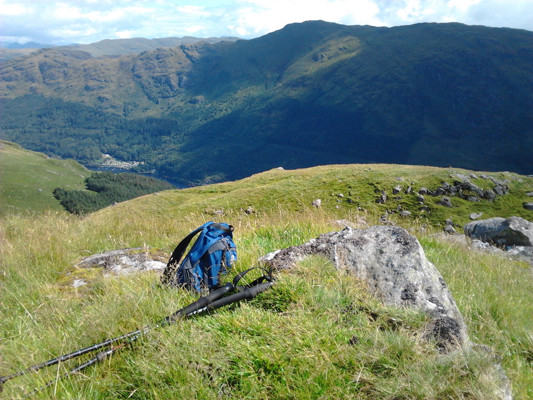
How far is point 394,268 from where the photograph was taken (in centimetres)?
438

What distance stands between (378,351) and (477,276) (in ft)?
12.7

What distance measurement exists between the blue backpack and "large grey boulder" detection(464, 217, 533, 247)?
12.1 meters

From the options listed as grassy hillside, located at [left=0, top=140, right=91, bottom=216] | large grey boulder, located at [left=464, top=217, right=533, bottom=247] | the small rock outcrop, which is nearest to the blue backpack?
the small rock outcrop

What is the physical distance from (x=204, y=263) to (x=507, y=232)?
13863 mm

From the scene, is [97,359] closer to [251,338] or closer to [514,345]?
[251,338]

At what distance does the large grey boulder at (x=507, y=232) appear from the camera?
43.3 ft

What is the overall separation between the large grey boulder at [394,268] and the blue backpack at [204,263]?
602 mm

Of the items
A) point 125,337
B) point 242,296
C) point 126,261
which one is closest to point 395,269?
point 242,296

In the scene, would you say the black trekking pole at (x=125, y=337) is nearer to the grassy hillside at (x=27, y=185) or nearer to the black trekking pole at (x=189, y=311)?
the black trekking pole at (x=189, y=311)

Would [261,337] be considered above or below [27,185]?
above

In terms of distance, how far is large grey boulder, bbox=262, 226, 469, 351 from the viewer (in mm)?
3486

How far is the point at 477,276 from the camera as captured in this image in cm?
572

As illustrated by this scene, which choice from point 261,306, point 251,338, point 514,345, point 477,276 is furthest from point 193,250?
point 477,276

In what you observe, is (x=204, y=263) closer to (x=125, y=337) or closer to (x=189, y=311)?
(x=189, y=311)
